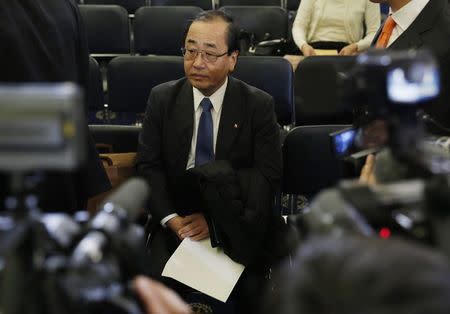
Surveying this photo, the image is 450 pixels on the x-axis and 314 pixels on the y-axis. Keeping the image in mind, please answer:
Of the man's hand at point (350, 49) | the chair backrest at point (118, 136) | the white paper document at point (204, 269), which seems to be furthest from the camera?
the man's hand at point (350, 49)

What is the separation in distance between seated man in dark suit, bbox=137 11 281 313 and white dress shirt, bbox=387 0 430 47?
1.75ft

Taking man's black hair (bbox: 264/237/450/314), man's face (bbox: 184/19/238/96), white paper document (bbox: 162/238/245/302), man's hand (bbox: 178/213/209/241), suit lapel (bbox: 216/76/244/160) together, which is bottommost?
white paper document (bbox: 162/238/245/302)

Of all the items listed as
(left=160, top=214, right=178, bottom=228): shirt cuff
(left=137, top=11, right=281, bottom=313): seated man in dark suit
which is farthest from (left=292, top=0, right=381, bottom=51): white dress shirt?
(left=160, top=214, right=178, bottom=228): shirt cuff

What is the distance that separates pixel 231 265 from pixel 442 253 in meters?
1.72

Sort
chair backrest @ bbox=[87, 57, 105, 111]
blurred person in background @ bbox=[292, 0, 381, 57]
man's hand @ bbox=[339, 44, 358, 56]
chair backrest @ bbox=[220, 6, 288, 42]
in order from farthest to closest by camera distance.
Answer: chair backrest @ bbox=[220, 6, 288, 42]
blurred person in background @ bbox=[292, 0, 381, 57]
man's hand @ bbox=[339, 44, 358, 56]
chair backrest @ bbox=[87, 57, 105, 111]

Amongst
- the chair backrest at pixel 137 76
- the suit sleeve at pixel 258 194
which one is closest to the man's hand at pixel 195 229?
the suit sleeve at pixel 258 194

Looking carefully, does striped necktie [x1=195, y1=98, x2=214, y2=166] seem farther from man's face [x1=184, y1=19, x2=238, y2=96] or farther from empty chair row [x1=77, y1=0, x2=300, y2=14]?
empty chair row [x1=77, y1=0, x2=300, y2=14]

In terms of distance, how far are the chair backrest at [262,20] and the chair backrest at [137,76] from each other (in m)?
1.92

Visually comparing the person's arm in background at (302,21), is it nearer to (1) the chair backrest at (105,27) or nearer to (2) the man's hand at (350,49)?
(2) the man's hand at (350,49)

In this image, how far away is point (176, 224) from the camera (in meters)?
2.49

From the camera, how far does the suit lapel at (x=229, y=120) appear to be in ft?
8.30

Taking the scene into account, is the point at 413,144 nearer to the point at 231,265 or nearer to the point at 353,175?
the point at 353,175

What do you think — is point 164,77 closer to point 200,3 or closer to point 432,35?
point 432,35

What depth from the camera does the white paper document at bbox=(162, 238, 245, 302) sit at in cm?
229
